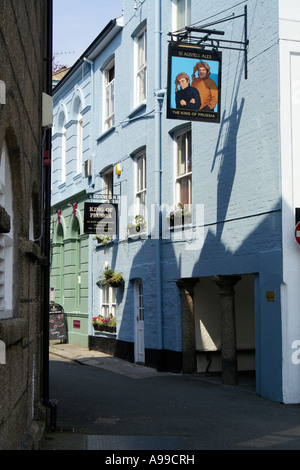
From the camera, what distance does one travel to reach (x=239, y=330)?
14.9 metres

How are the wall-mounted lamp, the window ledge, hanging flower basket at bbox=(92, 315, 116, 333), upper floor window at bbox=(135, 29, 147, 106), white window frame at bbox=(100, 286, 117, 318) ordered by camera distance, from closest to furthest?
the wall-mounted lamp < upper floor window at bbox=(135, 29, 147, 106) < hanging flower basket at bbox=(92, 315, 116, 333) < the window ledge < white window frame at bbox=(100, 286, 117, 318)

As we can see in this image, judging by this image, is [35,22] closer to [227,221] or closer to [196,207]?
[227,221]

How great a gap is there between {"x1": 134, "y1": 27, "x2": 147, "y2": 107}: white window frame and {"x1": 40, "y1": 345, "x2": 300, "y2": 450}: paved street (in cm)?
729

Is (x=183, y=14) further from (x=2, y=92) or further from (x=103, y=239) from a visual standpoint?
(x=2, y=92)

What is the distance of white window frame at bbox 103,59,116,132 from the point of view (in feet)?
65.7

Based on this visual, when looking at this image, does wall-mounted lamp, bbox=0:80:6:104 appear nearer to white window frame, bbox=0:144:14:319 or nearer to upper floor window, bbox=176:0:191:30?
white window frame, bbox=0:144:14:319

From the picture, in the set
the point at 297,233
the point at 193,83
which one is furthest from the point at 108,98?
the point at 297,233

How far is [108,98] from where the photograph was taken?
67.0 ft

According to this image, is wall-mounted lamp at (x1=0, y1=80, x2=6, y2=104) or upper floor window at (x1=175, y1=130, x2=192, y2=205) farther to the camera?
upper floor window at (x1=175, y1=130, x2=192, y2=205)

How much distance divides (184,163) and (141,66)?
3869mm

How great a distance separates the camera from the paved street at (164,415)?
814 centimetres

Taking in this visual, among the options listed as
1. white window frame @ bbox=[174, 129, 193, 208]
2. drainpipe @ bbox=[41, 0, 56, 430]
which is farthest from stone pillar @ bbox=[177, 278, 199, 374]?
drainpipe @ bbox=[41, 0, 56, 430]

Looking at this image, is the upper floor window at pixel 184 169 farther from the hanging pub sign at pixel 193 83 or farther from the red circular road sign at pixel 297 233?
the red circular road sign at pixel 297 233

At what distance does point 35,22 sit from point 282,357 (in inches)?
264
